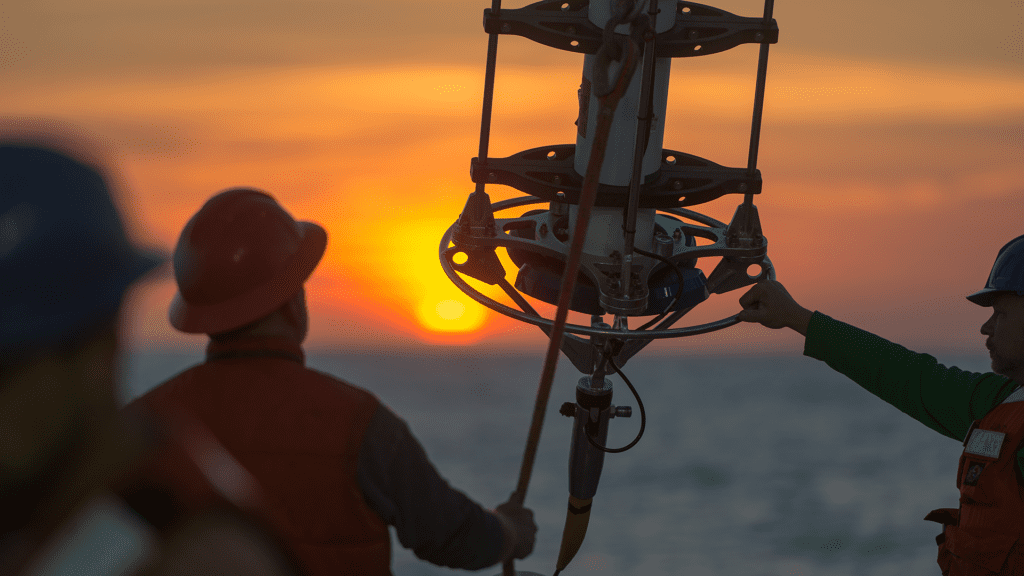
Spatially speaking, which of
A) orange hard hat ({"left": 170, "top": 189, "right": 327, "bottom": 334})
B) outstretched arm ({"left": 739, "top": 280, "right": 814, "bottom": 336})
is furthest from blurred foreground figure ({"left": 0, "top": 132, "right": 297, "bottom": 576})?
outstretched arm ({"left": 739, "top": 280, "right": 814, "bottom": 336})

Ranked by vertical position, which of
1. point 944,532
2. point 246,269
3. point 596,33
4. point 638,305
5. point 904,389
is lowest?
point 944,532

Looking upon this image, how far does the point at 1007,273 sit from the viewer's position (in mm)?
3410

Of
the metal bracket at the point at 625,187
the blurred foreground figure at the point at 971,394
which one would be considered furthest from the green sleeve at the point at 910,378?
the metal bracket at the point at 625,187

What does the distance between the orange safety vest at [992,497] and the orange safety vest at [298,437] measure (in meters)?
2.11

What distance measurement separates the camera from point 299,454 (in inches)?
104

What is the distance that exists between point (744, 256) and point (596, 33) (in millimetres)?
1117

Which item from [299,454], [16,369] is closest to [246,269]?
[299,454]

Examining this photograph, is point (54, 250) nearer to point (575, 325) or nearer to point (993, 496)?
point (575, 325)

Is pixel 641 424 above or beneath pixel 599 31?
beneath

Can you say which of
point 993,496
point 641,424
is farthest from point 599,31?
point 993,496

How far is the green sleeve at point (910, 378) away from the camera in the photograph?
358cm

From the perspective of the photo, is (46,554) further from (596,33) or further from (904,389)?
(904,389)

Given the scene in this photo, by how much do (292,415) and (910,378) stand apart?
7.75 ft

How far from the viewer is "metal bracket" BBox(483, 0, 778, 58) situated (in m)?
3.67
